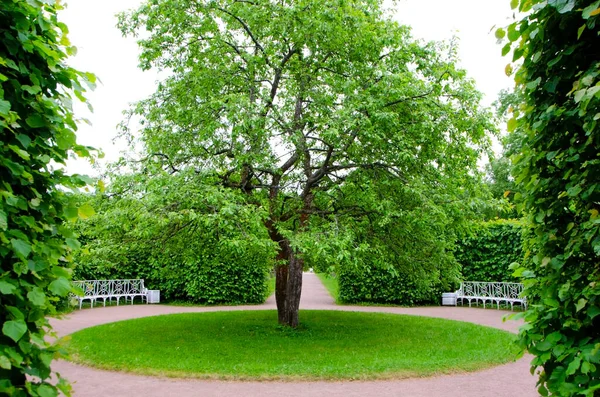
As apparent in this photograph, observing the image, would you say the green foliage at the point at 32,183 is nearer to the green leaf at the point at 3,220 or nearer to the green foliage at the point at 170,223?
the green leaf at the point at 3,220

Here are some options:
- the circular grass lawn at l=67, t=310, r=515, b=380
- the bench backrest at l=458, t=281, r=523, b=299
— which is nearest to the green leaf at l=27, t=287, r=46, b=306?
the circular grass lawn at l=67, t=310, r=515, b=380

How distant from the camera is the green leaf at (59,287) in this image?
2.37 meters

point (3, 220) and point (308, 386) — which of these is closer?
point (3, 220)

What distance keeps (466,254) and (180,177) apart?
1245cm

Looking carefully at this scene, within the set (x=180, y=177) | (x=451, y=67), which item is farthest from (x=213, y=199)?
(x=451, y=67)

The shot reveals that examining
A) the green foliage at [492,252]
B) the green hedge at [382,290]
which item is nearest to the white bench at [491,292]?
the green foliage at [492,252]

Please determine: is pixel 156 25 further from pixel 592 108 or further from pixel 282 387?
pixel 592 108

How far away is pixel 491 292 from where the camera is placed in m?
15.9

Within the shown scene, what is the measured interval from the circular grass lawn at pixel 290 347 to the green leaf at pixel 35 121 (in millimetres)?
4793

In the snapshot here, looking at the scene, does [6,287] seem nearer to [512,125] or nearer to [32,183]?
[32,183]

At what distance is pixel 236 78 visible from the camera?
9.18 metres

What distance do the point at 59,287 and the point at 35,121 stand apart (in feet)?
2.88

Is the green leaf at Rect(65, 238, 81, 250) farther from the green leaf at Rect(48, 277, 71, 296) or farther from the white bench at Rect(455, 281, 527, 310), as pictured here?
the white bench at Rect(455, 281, 527, 310)

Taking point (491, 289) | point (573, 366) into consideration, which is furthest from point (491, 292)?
point (573, 366)
